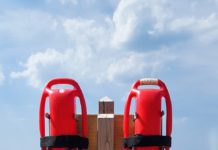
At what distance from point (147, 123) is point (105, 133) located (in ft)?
1.62

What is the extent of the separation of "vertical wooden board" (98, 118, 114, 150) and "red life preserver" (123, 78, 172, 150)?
17cm

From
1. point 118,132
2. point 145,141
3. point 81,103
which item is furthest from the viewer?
point 118,132

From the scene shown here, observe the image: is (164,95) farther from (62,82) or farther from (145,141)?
(62,82)

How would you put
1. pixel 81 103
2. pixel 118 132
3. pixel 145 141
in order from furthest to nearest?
pixel 118 132
pixel 81 103
pixel 145 141

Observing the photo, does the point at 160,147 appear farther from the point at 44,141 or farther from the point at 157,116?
the point at 44,141

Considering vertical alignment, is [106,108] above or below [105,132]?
above

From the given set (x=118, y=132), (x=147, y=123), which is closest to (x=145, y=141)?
(x=147, y=123)

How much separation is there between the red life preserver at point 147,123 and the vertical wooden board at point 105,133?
171 millimetres

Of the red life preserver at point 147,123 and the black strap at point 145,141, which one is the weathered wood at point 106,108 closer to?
the red life preserver at point 147,123

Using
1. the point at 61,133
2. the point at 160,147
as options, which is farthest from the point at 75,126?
the point at 160,147

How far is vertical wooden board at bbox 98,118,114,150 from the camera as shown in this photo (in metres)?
5.57

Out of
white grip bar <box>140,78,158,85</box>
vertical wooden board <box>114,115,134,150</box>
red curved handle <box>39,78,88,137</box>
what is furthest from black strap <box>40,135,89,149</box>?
white grip bar <box>140,78,158,85</box>

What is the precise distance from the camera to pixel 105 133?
220 inches

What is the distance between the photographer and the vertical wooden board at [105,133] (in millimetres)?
5574
